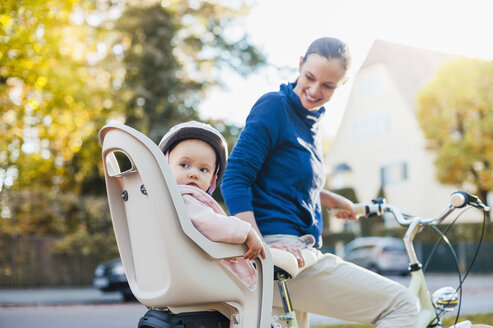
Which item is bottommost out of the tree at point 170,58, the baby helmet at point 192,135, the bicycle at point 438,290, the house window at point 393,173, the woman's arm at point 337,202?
the bicycle at point 438,290

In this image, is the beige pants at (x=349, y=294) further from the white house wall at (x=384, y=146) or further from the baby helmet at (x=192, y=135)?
the white house wall at (x=384, y=146)

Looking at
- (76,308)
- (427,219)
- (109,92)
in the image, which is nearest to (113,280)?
(76,308)

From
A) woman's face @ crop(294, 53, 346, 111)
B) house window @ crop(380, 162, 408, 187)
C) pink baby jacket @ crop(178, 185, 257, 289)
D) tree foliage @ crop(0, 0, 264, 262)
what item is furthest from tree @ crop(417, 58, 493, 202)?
pink baby jacket @ crop(178, 185, 257, 289)

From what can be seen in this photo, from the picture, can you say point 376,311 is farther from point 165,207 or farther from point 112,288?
point 112,288

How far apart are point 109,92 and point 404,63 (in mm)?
17724

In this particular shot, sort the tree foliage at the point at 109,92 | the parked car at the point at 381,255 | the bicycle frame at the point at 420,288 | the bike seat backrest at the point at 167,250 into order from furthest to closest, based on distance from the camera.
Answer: the parked car at the point at 381,255, the tree foliage at the point at 109,92, the bicycle frame at the point at 420,288, the bike seat backrest at the point at 167,250

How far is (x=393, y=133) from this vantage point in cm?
3191

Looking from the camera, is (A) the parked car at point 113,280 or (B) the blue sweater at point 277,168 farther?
(A) the parked car at point 113,280

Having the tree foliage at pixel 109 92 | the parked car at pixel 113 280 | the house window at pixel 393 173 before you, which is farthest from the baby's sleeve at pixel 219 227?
the house window at pixel 393 173

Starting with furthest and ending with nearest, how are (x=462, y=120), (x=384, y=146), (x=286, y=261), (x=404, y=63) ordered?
(x=384, y=146)
(x=404, y=63)
(x=462, y=120)
(x=286, y=261)

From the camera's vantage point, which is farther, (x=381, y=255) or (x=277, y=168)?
(x=381, y=255)

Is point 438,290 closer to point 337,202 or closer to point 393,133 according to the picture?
A: point 337,202

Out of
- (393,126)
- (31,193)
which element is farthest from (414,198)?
(31,193)

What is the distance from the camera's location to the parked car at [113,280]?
13125mm
